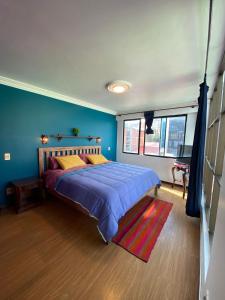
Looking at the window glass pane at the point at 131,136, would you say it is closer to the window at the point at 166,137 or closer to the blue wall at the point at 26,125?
the window at the point at 166,137

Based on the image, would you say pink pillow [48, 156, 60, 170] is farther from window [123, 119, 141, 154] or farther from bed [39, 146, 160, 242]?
window [123, 119, 141, 154]

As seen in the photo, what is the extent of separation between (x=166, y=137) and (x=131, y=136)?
1324 mm

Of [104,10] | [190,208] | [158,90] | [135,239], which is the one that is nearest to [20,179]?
[135,239]

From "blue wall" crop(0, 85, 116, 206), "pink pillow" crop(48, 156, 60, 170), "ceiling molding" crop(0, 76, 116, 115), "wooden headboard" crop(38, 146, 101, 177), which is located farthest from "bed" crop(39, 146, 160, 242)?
"ceiling molding" crop(0, 76, 116, 115)

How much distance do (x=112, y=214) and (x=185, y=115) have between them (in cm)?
336

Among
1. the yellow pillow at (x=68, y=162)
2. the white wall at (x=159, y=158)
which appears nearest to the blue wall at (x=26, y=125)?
the yellow pillow at (x=68, y=162)

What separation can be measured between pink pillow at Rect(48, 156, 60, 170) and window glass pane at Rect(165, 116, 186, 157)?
3.22 metres

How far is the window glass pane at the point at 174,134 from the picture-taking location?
3.75m

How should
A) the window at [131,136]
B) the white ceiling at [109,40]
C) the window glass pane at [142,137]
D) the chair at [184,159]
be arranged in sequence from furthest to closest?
the window at [131,136] → the window glass pane at [142,137] → the chair at [184,159] → the white ceiling at [109,40]

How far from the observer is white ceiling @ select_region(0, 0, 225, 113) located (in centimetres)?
101

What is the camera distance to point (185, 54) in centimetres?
150

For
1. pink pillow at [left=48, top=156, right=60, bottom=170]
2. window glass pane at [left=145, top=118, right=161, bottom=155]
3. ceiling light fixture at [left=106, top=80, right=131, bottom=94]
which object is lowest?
pink pillow at [left=48, top=156, right=60, bottom=170]

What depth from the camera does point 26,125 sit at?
8.64ft

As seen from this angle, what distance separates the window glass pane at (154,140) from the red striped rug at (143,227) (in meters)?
1.90
